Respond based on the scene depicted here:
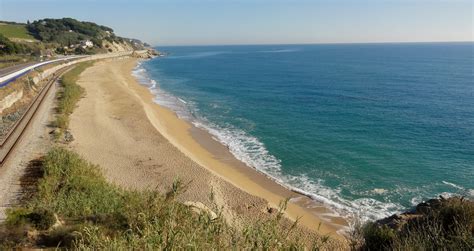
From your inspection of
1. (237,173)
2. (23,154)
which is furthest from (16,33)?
(237,173)

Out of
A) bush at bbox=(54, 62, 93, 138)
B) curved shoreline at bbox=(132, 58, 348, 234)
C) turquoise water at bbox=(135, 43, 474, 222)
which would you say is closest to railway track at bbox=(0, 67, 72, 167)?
bush at bbox=(54, 62, 93, 138)

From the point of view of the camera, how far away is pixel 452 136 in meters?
29.3

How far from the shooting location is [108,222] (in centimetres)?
902

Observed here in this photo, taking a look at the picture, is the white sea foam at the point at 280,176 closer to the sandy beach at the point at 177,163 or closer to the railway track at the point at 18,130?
the sandy beach at the point at 177,163

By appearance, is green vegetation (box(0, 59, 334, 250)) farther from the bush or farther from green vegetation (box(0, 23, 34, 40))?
green vegetation (box(0, 23, 34, 40))

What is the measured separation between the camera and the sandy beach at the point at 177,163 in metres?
16.9

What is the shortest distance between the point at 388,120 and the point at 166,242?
33338 millimetres

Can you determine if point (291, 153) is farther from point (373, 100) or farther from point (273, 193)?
point (373, 100)

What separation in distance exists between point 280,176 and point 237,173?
271cm

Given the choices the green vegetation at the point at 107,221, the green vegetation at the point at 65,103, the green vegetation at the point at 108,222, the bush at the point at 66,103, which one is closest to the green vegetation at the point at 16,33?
the green vegetation at the point at 65,103

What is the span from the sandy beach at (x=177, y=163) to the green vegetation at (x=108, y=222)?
7.58 ft

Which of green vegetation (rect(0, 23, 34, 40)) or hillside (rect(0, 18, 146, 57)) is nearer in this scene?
hillside (rect(0, 18, 146, 57))

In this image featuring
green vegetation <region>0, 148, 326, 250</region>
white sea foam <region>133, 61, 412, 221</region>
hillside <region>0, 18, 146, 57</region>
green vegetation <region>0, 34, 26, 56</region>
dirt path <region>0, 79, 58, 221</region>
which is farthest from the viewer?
hillside <region>0, 18, 146, 57</region>

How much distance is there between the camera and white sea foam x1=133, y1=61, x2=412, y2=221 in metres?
17.7
